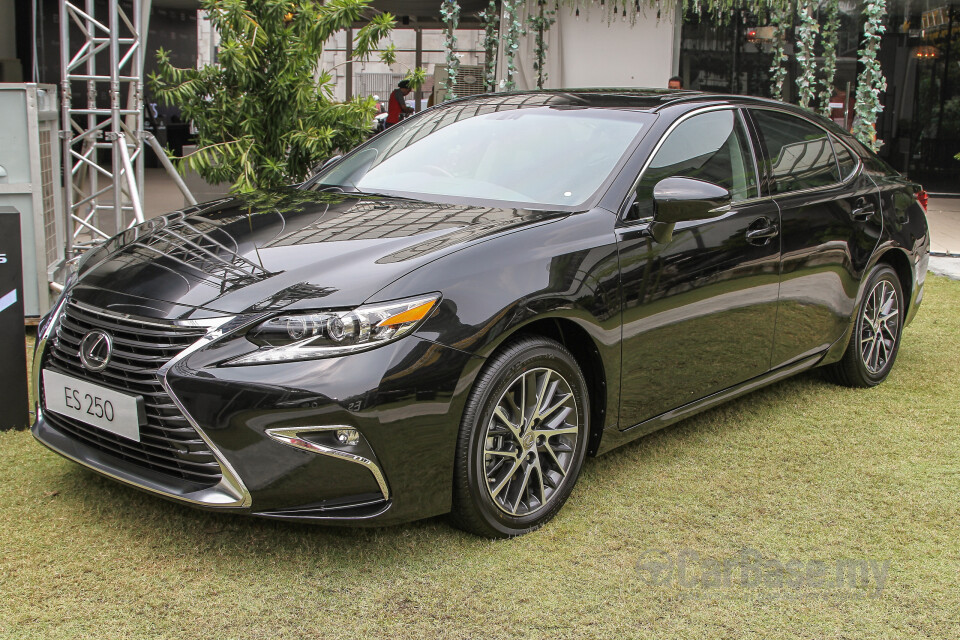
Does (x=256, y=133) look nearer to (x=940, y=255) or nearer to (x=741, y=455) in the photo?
(x=741, y=455)

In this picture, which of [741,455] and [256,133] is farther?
[256,133]

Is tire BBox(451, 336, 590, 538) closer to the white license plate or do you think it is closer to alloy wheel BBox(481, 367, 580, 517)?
alloy wheel BBox(481, 367, 580, 517)

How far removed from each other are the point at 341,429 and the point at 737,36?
13612mm

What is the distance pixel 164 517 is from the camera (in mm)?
3221

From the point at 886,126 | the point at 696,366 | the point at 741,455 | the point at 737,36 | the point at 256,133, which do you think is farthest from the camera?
the point at 886,126

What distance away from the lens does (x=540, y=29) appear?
10445 millimetres

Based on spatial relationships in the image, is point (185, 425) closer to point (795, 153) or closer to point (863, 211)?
point (795, 153)

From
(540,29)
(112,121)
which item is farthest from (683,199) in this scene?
(540,29)

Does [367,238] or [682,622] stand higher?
[367,238]

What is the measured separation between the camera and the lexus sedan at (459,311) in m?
2.72

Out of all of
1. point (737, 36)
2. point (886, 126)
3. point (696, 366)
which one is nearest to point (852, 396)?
point (696, 366)

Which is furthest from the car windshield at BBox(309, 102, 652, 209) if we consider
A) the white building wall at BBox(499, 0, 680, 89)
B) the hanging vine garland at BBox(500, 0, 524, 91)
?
the white building wall at BBox(499, 0, 680, 89)

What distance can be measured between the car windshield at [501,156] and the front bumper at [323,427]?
105 centimetres

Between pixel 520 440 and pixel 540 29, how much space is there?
8165mm
